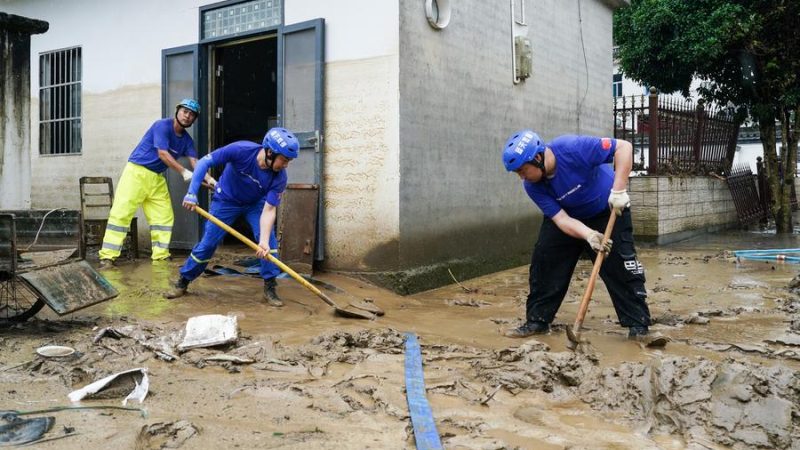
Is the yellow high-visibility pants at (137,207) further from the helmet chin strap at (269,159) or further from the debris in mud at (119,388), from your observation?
the debris in mud at (119,388)

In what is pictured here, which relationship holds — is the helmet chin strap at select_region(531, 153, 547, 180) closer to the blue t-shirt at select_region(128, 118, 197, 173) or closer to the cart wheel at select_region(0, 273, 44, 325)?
the cart wheel at select_region(0, 273, 44, 325)

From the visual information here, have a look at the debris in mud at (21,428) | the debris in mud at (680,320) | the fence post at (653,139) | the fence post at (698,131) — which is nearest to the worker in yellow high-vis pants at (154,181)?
the debris in mud at (21,428)

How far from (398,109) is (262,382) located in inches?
140

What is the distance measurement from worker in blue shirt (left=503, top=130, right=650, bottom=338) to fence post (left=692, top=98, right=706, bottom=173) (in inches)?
344

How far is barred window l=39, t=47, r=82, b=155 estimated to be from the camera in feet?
30.4

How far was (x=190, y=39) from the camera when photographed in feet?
26.2

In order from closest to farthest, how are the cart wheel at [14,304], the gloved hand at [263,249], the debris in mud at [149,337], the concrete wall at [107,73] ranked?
the debris in mud at [149,337]
the cart wheel at [14,304]
the gloved hand at [263,249]
the concrete wall at [107,73]

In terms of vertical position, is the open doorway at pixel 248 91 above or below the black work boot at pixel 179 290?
above

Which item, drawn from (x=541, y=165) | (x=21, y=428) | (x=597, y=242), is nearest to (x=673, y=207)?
(x=597, y=242)

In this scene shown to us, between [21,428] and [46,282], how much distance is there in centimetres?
173

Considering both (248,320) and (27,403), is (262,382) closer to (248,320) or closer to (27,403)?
(27,403)

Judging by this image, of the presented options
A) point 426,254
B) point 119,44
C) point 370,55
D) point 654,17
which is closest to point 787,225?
point 654,17

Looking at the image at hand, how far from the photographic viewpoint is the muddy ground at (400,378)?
3006mm

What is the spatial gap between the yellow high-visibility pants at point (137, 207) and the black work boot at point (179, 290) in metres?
1.73
